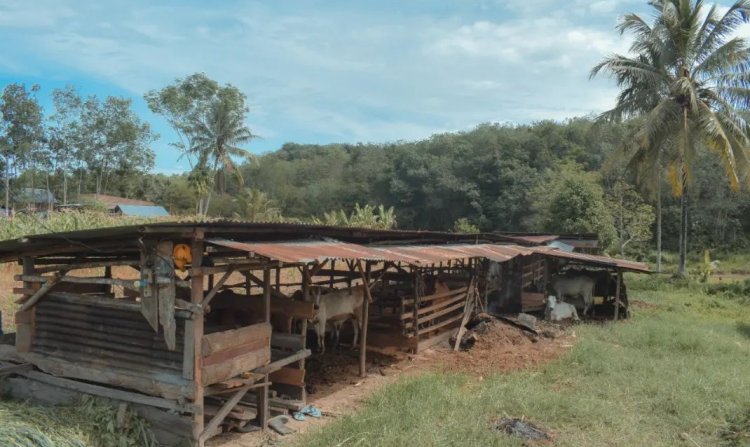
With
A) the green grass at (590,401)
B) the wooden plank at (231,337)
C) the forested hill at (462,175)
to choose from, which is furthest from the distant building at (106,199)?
the green grass at (590,401)

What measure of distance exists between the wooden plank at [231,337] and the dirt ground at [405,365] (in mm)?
1135

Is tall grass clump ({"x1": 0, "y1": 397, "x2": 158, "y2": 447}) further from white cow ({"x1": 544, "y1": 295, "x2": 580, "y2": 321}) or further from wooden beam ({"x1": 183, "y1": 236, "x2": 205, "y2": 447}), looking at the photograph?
white cow ({"x1": 544, "y1": 295, "x2": 580, "y2": 321})

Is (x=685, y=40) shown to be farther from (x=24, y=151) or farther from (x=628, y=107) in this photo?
(x=24, y=151)

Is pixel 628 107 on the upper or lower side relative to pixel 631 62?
lower

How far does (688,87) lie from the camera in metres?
19.3

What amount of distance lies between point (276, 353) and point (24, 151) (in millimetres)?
29260

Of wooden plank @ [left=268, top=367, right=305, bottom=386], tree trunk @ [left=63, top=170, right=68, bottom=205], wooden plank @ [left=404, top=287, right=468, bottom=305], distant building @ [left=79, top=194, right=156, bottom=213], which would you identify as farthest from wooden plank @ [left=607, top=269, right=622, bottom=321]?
tree trunk @ [left=63, top=170, right=68, bottom=205]

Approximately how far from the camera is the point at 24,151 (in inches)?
1197

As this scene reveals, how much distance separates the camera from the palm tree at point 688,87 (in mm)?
18953

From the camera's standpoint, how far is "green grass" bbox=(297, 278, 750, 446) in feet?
20.3

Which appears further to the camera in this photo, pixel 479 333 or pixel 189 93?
pixel 189 93

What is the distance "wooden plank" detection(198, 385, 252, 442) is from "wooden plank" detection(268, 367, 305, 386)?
1141mm

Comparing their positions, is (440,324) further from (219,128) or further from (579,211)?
(219,128)

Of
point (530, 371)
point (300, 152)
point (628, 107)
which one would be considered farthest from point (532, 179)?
point (300, 152)
